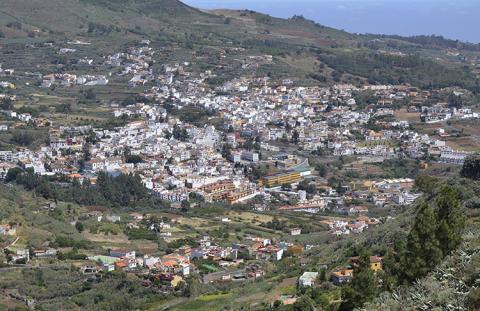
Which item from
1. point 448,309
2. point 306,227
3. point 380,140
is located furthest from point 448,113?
point 448,309

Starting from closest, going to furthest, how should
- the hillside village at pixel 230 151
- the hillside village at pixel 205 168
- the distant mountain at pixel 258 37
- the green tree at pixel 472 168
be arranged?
the green tree at pixel 472 168 → the hillside village at pixel 205 168 → the hillside village at pixel 230 151 → the distant mountain at pixel 258 37

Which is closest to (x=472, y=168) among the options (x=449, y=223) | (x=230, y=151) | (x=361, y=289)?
(x=449, y=223)

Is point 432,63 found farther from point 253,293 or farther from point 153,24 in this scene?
point 253,293

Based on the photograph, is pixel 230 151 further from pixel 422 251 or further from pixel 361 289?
pixel 422 251

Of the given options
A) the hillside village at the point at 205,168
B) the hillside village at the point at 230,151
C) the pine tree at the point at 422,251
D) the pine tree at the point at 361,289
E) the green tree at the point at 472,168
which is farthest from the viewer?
the hillside village at the point at 230,151

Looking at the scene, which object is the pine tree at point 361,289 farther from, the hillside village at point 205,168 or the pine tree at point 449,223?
the pine tree at point 449,223

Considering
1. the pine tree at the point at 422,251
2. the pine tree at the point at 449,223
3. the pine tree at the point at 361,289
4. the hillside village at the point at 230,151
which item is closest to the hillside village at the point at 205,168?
the hillside village at the point at 230,151

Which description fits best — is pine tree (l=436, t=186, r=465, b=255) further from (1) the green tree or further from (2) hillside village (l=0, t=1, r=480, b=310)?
(1) the green tree
